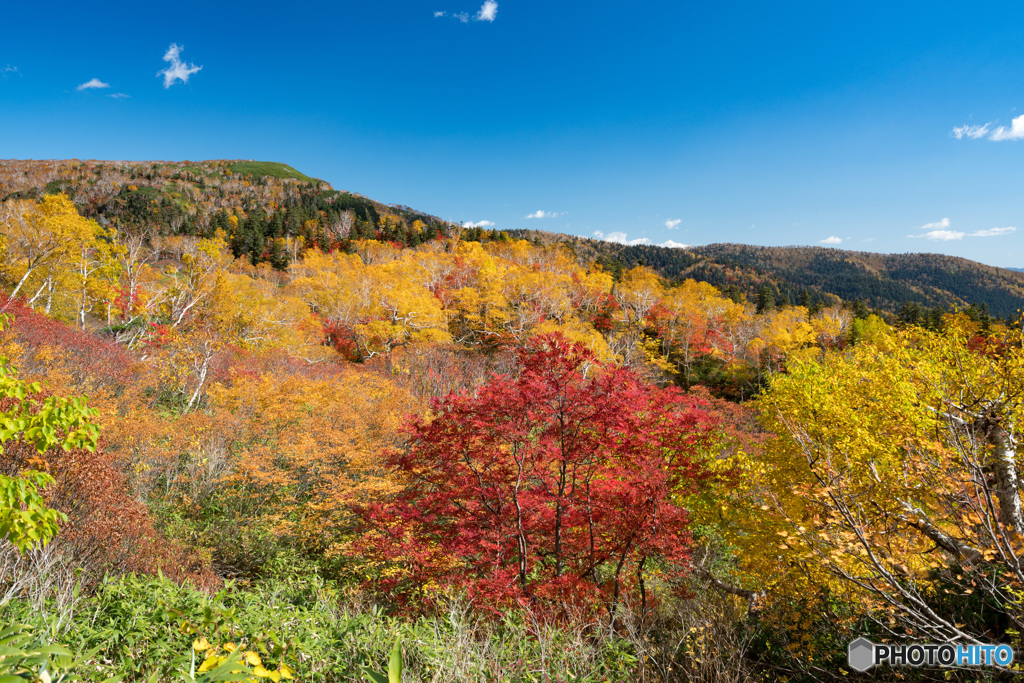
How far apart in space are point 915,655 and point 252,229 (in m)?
63.2

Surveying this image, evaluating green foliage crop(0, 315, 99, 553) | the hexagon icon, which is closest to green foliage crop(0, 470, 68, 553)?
green foliage crop(0, 315, 99, 553)

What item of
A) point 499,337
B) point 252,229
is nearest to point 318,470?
point 499,337

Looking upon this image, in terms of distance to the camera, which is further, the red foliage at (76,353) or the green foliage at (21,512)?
the red foliage at (76,353)

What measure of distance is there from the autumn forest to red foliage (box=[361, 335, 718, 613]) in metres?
0.05

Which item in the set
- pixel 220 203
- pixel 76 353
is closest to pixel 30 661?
pixel 76 353

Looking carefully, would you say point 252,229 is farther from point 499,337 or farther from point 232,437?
point 232,437

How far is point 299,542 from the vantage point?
28.2ft

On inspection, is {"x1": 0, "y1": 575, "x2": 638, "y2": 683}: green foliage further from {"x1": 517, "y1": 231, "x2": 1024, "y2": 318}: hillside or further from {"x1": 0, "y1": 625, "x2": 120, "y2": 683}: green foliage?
{"x1": 517, "y1": 231, "x2": 1024, "y2": 318}: hillside

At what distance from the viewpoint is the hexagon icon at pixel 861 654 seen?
417 centimetres

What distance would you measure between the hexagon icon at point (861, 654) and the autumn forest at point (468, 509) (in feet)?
0.42

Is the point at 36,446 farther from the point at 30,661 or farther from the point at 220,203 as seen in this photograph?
the point at 220,203

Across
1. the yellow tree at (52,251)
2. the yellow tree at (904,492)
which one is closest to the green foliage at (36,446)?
the yellow tree at (904,492)

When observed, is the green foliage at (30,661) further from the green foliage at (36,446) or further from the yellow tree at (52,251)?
the yellow tree at (52,251)

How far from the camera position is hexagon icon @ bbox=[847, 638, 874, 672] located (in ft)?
13.7
